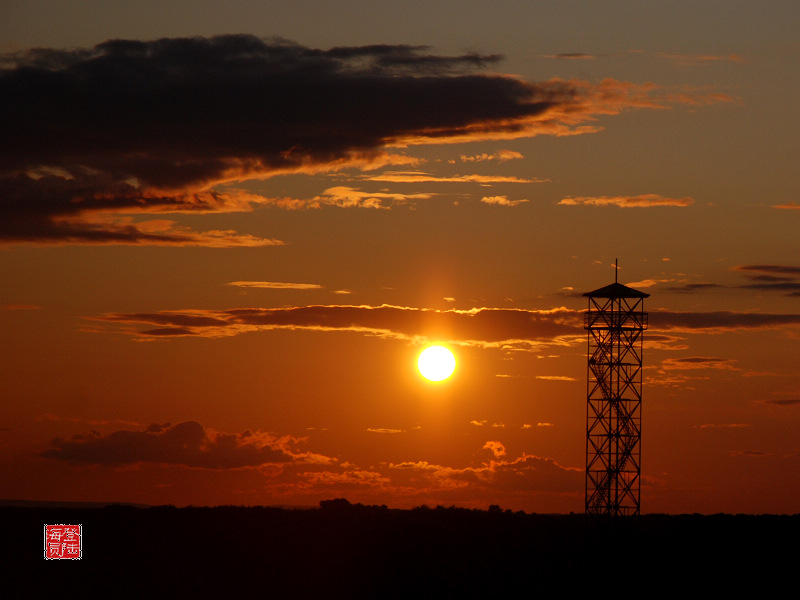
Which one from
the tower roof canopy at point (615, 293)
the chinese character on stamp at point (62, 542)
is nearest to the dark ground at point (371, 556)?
the chinese character on stamp at point (62, 542)

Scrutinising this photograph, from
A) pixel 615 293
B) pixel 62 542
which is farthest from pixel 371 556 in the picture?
pixel 615 293

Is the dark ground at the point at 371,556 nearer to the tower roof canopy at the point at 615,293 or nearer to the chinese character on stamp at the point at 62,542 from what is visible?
the chinese character on stamp at the point at 62,542

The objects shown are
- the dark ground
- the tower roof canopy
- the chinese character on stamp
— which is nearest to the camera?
the dark ground

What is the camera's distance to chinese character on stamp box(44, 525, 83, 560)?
6084cm

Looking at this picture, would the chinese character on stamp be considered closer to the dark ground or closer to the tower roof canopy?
the dark ground

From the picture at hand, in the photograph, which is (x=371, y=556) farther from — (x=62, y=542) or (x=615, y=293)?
(x=615, y=293)

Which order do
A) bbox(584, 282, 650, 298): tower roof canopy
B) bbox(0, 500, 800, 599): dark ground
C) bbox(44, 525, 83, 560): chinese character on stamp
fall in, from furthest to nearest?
bbox(584, 282, 650, 298): tower roof canopy → bbox(44, 525, 83, 560): chinese character on stamp → bbox(0, 500, 800, 599): dark ground

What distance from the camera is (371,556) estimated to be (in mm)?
67312

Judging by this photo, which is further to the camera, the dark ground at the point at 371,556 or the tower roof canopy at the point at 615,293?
the tower roof canopy at the point at 615,293

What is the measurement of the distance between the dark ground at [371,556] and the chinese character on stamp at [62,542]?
1.79 ft

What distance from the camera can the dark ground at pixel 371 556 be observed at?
2354 inches

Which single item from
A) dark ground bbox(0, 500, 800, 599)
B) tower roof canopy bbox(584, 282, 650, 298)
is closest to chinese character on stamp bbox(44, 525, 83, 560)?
dark ground bbox(0, 500, 800, 599)

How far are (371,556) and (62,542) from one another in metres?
16.2

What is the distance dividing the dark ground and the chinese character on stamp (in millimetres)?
545
